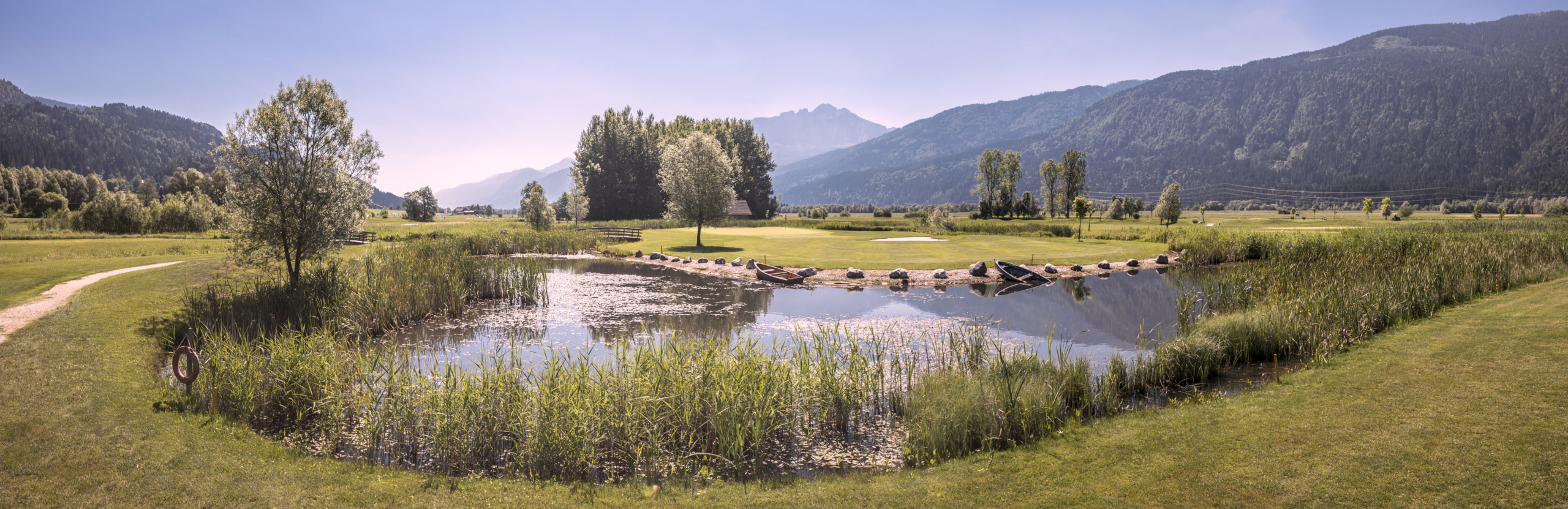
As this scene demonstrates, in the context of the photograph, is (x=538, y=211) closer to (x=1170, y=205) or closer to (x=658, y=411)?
(x=658, y=411)

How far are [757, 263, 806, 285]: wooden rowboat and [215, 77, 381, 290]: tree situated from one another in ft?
49.6

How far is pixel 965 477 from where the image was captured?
22.0ft

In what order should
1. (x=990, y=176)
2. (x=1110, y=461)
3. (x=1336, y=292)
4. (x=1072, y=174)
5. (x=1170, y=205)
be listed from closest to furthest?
(x=1110, y=461) < (x=1336, y=292) < (x=1170, y=205) < (x=990, y=176) < (x=1072, y=174)

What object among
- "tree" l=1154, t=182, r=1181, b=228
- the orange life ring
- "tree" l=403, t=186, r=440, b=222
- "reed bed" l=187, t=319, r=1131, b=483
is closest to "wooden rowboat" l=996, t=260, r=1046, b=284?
"reed bed" l=187, t=319, r=1131, b=483

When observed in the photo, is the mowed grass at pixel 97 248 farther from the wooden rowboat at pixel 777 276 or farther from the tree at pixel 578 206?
the tree at pixel 578 206

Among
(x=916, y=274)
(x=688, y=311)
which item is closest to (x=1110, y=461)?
(x=688, y=311)

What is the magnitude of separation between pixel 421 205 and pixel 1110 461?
392 feet

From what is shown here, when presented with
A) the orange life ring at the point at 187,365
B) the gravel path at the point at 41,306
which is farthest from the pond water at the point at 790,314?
the gravel path at the point at 41,306

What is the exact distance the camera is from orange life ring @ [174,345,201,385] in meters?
8.98

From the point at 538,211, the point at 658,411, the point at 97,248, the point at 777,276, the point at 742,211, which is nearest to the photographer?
the point at 658,411

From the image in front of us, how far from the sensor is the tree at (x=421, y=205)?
332 ft

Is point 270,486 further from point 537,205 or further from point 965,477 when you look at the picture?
point 537,205

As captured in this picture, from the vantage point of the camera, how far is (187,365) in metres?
9.43

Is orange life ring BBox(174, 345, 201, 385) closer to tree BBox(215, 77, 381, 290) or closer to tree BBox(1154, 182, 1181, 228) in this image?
tree BBox(215, 77, 381, 290)
